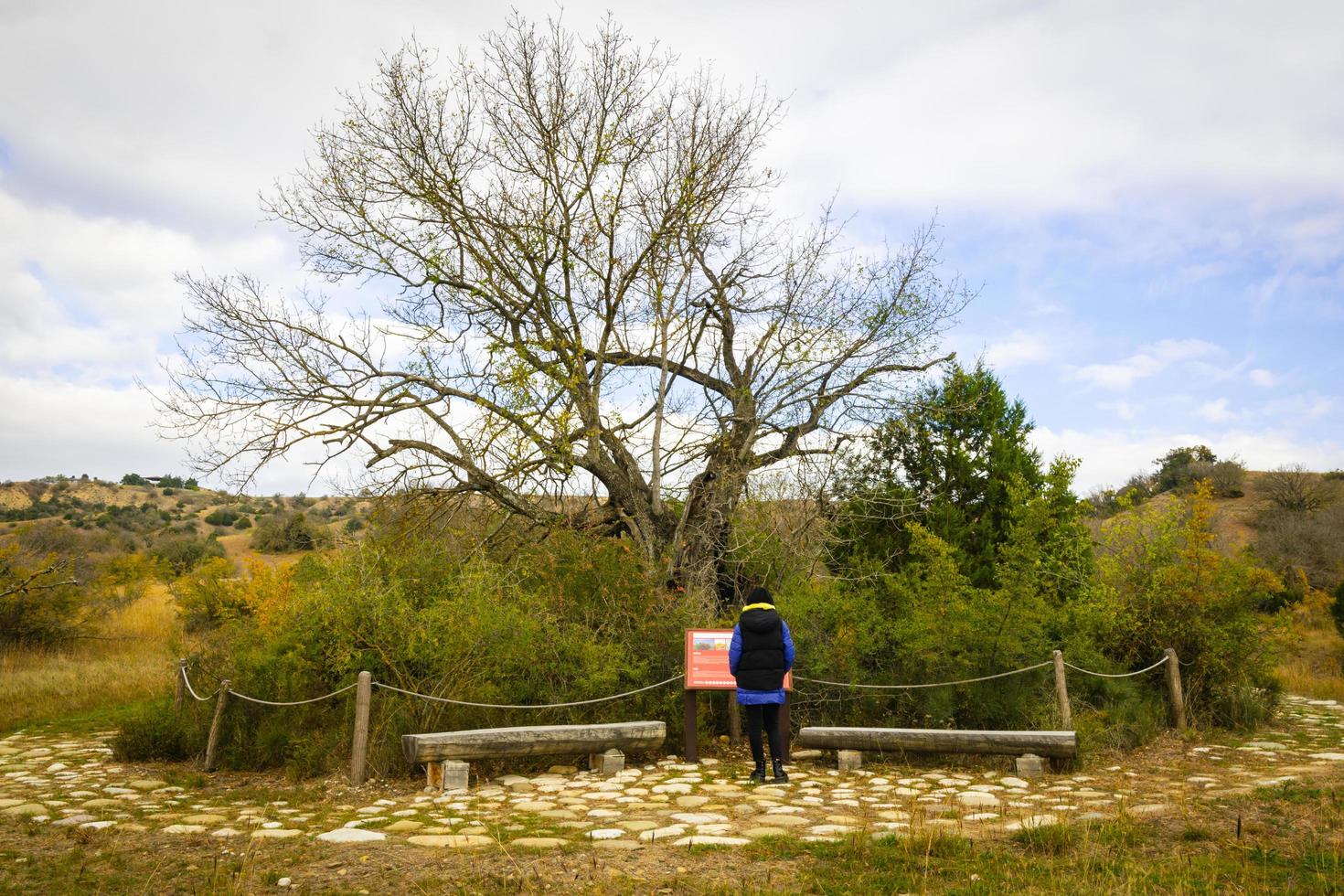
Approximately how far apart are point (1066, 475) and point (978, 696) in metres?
7.71

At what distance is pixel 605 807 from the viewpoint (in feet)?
23.6

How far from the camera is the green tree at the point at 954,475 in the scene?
58.7 ft

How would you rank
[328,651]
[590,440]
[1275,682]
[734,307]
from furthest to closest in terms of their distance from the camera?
1. [734,307]
2. [590,440]
3. [1275,682]
4. [328,651]

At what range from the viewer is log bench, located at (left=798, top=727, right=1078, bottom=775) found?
8523 mm

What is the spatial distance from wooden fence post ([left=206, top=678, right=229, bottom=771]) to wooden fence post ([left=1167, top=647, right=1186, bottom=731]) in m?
10.5

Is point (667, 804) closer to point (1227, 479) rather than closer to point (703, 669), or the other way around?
point (703, 669)

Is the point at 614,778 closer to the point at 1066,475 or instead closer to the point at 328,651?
the point at 328,651

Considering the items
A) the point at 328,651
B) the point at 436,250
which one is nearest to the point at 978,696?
the point at 328,651

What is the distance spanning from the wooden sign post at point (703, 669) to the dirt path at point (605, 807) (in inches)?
15.2

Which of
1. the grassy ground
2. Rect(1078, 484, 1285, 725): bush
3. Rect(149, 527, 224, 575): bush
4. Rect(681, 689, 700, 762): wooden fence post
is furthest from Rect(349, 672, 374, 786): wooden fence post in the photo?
Rect(149, 527, 224, 575): bush

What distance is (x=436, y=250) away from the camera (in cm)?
1305

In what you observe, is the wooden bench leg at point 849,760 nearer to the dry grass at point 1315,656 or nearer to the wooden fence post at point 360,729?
the wooden fence post at point 360,729

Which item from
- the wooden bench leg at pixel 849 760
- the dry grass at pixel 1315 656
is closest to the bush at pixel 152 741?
the wooden bench leg at pixel 849 760

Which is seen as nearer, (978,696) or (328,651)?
(328,651)
